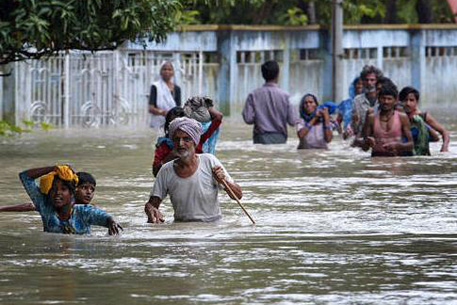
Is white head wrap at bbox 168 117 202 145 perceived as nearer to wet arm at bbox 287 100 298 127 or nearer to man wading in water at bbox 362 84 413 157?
man wading in water at bbox 362 84 413 157

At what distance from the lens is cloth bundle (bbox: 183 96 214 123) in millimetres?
14195

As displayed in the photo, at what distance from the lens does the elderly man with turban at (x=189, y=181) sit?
1229 cm

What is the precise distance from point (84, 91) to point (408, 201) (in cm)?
1473

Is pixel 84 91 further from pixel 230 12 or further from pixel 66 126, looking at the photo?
pixel 230 12

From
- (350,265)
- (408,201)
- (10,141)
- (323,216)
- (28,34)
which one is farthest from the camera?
(10,141)

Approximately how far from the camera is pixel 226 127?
96.2 feet

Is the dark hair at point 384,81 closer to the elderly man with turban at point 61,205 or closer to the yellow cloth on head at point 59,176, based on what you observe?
the elderly man with turban at point 61,205

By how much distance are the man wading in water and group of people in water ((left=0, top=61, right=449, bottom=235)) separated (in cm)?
1

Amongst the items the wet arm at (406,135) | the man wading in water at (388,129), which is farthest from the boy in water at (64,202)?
the wet arm at (406,135)

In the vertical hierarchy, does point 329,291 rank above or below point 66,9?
below

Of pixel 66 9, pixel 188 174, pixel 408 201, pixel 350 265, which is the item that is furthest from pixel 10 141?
pixel 350 265

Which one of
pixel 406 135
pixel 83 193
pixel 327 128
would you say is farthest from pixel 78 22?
pixel 83 193

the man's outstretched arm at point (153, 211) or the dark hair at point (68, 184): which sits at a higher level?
the dark hair at point (68, 184)

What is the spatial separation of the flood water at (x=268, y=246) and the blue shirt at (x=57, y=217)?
4.7 inches
